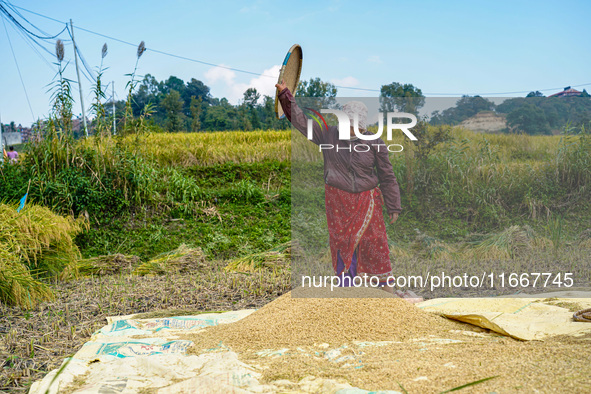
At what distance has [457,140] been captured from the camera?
14.6 ft

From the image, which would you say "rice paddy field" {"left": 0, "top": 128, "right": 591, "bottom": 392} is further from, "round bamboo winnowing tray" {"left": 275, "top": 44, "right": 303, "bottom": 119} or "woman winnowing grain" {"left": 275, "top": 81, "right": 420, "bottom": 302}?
"round bamboo winnowing tray" {"left": 275, "top": 44, "right": 303, "bottom": 119}

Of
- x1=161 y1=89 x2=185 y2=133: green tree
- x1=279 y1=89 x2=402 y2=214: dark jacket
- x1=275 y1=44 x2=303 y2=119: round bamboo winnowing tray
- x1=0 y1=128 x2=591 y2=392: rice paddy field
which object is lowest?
x1=0 y1=128 x2=591 y2=392: rice paddy field

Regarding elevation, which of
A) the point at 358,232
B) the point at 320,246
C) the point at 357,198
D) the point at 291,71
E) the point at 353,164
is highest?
the point at 291,71

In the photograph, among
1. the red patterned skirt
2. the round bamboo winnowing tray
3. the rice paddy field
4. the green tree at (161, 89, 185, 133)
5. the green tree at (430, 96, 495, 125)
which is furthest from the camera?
the green tree at (161, 89, 185, 133)

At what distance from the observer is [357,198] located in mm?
3932

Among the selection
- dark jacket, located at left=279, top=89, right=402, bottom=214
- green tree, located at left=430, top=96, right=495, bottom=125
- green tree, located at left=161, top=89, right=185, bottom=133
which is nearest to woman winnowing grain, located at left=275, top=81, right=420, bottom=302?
dark jacket, located at left=279, top=89, right=402, bottom=214

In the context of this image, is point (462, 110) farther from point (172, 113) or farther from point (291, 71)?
point (172, 113)

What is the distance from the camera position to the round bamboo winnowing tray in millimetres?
3818

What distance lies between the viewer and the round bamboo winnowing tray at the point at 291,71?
382cm

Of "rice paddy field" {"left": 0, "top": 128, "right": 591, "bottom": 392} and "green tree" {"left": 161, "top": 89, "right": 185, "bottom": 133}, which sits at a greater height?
"green tree" {"left": 161, "top": 89, "right": 185, "bottom": 133}

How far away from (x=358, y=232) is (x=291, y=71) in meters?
1.50

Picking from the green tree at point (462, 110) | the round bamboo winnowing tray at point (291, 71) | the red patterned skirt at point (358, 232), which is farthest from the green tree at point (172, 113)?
the red patterned skirt at point (358, 232)

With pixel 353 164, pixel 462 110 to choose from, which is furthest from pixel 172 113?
pixel 353 164

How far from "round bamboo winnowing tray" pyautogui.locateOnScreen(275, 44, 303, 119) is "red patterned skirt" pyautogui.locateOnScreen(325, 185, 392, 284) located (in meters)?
0.81
